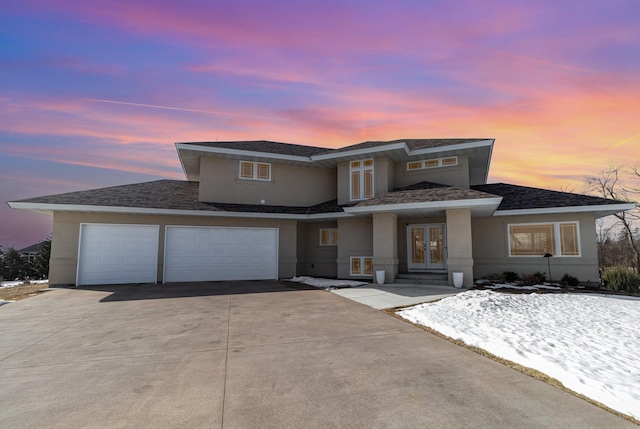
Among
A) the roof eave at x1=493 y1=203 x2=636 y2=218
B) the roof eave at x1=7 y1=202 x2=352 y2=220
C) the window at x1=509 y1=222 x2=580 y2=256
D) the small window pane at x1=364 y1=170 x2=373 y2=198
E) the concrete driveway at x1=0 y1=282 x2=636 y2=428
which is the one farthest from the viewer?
the small window pane at x1=364 y1=170 x2=373 y2=198

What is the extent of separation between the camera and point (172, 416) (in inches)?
130

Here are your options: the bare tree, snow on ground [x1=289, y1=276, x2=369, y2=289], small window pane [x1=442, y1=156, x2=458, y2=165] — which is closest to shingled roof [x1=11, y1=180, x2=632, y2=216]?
small window pane [x1=442, y1=156, x2=458, y2=165]

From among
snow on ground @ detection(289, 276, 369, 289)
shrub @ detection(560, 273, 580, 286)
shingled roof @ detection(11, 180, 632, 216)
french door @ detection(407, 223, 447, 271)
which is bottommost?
snow on ground @ detection(289, 276, 369, 289)

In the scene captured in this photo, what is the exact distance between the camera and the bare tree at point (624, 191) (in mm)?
26688

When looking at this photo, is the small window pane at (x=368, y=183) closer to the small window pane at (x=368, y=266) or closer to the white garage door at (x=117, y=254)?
the small window pane at (x=368, y=266)

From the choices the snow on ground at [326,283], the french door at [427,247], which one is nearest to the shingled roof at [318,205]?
the french door at [427,247]

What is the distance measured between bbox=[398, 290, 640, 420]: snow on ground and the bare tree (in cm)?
2327

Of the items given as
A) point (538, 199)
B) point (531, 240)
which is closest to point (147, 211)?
point (531, 240)

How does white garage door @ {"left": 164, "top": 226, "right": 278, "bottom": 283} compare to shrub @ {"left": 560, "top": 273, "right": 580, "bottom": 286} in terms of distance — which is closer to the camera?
shrub @ {"left": 560, "top": 273, "right": 580, "bottom": 286}

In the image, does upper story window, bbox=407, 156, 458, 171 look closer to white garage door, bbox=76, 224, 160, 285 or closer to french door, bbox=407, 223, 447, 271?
french door, bbox=407, 223, 447, 271

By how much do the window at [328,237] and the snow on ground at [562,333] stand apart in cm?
833

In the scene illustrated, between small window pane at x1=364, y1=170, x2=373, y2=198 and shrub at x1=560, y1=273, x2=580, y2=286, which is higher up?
small window pane at x1=364, y1=170, x2=373, y2=198

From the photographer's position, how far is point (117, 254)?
14.2 metres

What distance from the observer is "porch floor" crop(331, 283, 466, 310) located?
962cm
